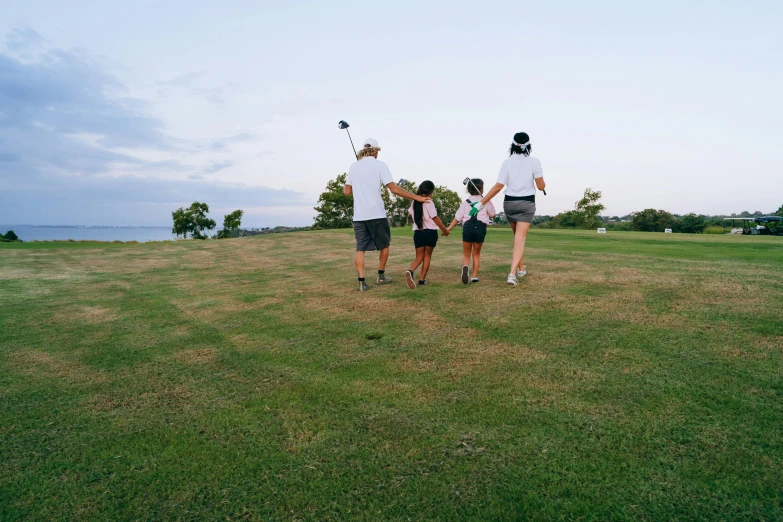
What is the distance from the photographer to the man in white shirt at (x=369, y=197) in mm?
7223

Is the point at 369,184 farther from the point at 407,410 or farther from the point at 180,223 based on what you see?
the point at 180,223

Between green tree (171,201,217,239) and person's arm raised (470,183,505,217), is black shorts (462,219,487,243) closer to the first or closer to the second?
person's arm raised (470,183,505,217)

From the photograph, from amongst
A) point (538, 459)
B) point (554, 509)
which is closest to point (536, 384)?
point (538, 459)

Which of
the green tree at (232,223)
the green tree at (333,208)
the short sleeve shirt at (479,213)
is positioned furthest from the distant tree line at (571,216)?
the short sleeve shirt at (479,213)

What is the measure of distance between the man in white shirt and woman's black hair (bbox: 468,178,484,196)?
2.91 feet

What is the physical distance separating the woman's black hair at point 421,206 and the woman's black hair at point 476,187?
28.8 inches

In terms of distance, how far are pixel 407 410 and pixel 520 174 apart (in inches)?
203

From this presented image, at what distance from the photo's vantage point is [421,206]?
7312mm

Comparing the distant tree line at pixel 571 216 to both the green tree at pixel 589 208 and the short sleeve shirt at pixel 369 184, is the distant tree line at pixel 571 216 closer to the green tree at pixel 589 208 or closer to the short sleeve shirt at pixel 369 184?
the green tree at pixel 589 208

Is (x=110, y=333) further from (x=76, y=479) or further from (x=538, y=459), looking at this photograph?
(x=538, y=459)

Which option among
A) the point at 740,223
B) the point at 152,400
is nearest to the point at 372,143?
the point at 152,400

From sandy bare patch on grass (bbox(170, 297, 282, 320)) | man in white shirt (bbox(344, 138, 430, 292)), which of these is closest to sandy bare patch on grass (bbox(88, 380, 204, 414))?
sandy bare patch on grass (bbox(170, 297, 282, 320))

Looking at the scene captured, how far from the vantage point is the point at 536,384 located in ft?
10.5

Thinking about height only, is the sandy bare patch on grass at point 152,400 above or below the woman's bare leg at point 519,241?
below
